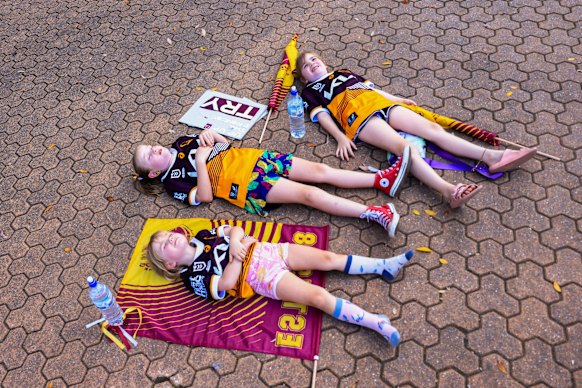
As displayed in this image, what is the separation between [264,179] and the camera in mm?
3986

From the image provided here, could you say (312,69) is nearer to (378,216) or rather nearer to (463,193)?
(378,216)

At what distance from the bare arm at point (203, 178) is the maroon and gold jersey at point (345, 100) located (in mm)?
1286

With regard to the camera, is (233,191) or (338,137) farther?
(338,137)

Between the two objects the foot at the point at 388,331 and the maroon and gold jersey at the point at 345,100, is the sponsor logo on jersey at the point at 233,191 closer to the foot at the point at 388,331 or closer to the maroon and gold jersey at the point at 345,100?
the maroon and gold jersey at the point at 345,100

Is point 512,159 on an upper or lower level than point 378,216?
upper

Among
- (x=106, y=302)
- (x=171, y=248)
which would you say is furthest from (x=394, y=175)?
(x=106, y=302)

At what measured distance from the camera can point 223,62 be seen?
19.0 feet

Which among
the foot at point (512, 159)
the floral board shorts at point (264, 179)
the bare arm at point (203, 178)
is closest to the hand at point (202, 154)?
the bare arm at point (203, 178)

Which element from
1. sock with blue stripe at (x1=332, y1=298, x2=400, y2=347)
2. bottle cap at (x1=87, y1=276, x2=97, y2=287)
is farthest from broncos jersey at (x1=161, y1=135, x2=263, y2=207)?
sock with blue stripe at (x1=332, y1=298, x2=400, y2=347)

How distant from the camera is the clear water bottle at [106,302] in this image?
3.23 metres

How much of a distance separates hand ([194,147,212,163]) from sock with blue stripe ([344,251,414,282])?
1.65 m

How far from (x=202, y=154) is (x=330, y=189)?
4.13 feet

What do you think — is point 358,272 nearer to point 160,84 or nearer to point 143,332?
point 143,332

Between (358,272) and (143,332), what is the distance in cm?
178
